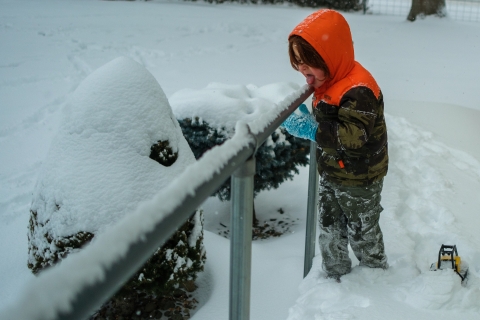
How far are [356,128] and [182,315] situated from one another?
154cm

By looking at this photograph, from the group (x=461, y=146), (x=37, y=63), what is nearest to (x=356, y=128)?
(x=461, y=146)

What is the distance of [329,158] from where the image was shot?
2.03 metres

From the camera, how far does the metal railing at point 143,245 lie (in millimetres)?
506

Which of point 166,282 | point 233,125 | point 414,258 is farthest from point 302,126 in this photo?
point 233,125

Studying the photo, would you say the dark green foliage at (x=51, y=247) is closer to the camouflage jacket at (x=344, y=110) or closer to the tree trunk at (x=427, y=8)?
the camouflage jacket at (x=344, y=110)

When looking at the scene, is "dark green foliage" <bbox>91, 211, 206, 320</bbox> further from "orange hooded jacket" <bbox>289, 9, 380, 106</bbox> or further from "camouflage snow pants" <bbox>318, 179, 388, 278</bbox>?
"orange hooded jacket" <bbox>289, 9, 380, 106</bbox>

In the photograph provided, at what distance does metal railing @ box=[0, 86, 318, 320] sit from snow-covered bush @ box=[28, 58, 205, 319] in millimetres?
1261

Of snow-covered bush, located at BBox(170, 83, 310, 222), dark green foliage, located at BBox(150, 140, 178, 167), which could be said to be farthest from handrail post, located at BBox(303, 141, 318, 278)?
snow-covered bush, located at BBox(170, 83, 310, 222)

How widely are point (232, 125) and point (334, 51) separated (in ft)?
4.77

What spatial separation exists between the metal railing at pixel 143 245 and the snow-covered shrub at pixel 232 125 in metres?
2.11

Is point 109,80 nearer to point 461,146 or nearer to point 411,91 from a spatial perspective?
point 461,146

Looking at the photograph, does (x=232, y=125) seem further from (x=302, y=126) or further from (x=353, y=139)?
(x=353, y=139)

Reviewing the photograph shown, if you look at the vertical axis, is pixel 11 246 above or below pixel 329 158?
below

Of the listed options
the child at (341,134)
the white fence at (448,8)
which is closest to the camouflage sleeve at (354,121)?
the child at (341,134)
